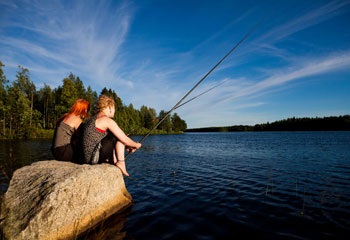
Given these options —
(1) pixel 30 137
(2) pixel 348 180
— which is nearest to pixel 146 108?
(1) pixel 30 137

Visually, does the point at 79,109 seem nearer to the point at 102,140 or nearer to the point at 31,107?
the point at 102,140

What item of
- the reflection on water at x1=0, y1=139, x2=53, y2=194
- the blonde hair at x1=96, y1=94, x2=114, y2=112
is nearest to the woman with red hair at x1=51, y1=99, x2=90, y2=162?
the blonde hair at x1=96, y1=94, x2=114, y2=112

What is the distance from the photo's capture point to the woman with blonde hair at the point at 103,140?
173 inches

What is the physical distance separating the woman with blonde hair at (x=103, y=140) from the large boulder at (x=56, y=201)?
524 mm

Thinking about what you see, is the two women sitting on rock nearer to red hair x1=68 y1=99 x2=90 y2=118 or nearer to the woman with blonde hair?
the woman with blonde hair

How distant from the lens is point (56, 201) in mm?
3133

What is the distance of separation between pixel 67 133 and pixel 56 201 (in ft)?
6.46

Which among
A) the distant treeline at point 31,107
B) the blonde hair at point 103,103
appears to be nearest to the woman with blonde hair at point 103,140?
the blonde hair at point 103,103

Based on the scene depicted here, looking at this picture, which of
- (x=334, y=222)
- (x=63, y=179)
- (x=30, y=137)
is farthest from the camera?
(x=30, y=137)

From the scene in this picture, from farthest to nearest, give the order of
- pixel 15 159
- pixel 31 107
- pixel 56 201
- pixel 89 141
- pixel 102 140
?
1. pixel 31 107
2. pixel 15 159
3. pixel 102 140
4. pixel 89 141
5. pixel 56 201

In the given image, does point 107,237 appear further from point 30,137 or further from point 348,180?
point 30,137

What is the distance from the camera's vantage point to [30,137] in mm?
40781

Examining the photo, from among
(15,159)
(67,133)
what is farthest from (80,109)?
(15,159)

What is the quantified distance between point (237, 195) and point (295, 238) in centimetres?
266
